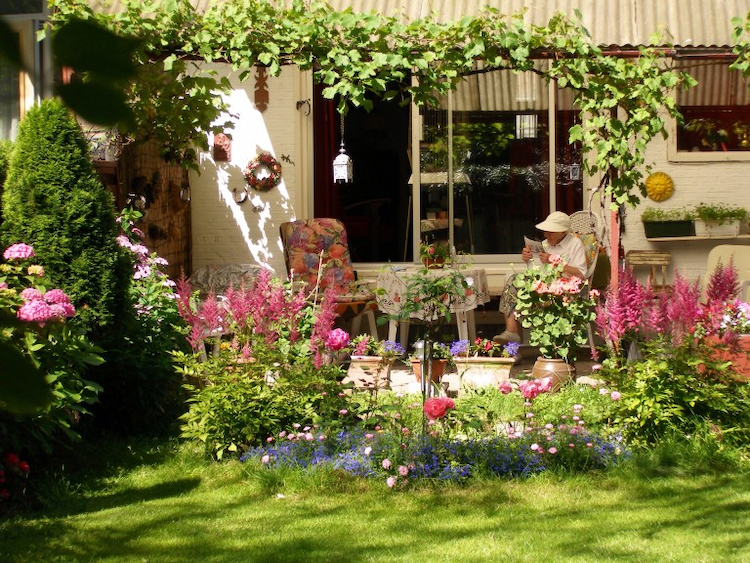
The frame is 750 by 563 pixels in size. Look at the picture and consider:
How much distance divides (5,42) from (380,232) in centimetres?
911

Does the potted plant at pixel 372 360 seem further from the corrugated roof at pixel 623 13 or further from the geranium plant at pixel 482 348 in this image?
the corrugated roof at pixel 623 13

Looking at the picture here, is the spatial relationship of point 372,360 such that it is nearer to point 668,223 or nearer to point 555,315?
point 555,315

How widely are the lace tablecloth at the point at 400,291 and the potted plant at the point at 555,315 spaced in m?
0.79

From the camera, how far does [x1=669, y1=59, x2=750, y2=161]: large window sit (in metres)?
9.28

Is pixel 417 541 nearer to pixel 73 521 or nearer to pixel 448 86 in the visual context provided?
pixel 73 521

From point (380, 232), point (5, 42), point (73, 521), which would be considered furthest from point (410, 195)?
point (5, 42)

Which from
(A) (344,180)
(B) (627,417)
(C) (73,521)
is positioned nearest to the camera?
(C) (73,521)

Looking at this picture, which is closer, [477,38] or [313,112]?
[477,38]

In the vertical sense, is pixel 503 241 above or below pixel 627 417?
above

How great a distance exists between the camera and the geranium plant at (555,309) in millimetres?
6398

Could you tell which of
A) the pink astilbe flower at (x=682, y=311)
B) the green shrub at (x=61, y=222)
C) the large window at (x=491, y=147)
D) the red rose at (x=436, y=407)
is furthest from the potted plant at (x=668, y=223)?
the green shrub at (x=61, y=222)

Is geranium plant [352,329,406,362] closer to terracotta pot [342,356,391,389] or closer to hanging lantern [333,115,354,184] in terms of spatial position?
terracotta pot [342,356,391,389]

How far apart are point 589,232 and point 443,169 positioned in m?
1.43

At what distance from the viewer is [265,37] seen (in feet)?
21.5
